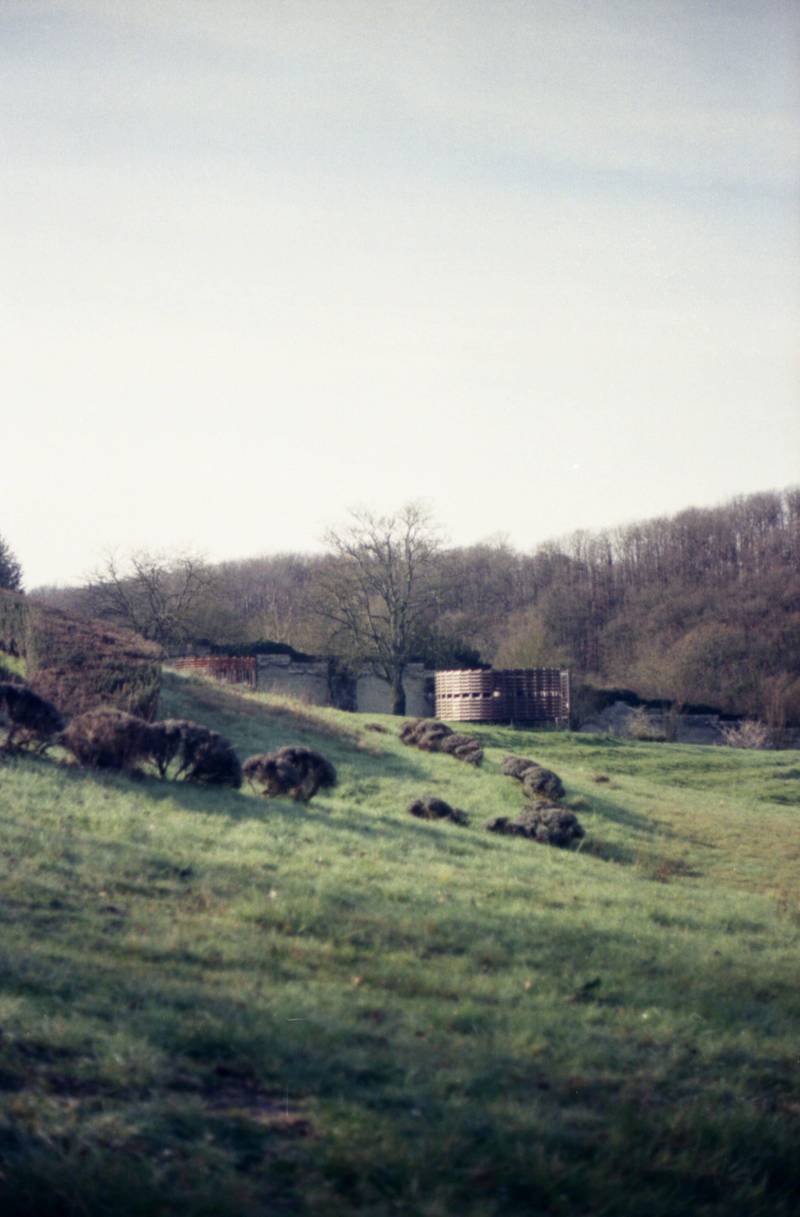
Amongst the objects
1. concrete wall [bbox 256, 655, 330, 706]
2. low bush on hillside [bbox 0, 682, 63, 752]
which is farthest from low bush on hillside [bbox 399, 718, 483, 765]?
concrete wall [bbox 256, 655, 330, 706]

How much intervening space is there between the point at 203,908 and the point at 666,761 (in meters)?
23.9

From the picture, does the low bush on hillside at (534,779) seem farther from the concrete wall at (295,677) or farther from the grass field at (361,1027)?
the concrete wall at (295,677)

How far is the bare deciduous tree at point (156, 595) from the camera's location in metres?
42.4

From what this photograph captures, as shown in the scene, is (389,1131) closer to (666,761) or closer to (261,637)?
(666,761)

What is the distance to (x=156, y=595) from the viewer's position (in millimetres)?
43281

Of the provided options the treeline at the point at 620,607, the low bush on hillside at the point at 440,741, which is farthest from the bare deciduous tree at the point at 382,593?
the low bush on hillside at the point at 440,741

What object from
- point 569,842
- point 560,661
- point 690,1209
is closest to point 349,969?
point 690,1209

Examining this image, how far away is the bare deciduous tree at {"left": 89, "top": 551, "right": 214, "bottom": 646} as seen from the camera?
42.4 m

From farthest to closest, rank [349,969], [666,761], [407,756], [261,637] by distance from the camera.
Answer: [261,637] → [666,761] → [407,756] → [349,969]

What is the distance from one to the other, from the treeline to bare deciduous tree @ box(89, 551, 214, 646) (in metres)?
0.11

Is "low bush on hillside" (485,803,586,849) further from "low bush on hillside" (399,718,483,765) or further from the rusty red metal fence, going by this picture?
the rusty red metal fence

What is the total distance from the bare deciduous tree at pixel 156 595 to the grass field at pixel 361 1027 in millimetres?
32825

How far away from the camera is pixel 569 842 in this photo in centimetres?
1247

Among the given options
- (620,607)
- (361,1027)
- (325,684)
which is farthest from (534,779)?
(620,607)
